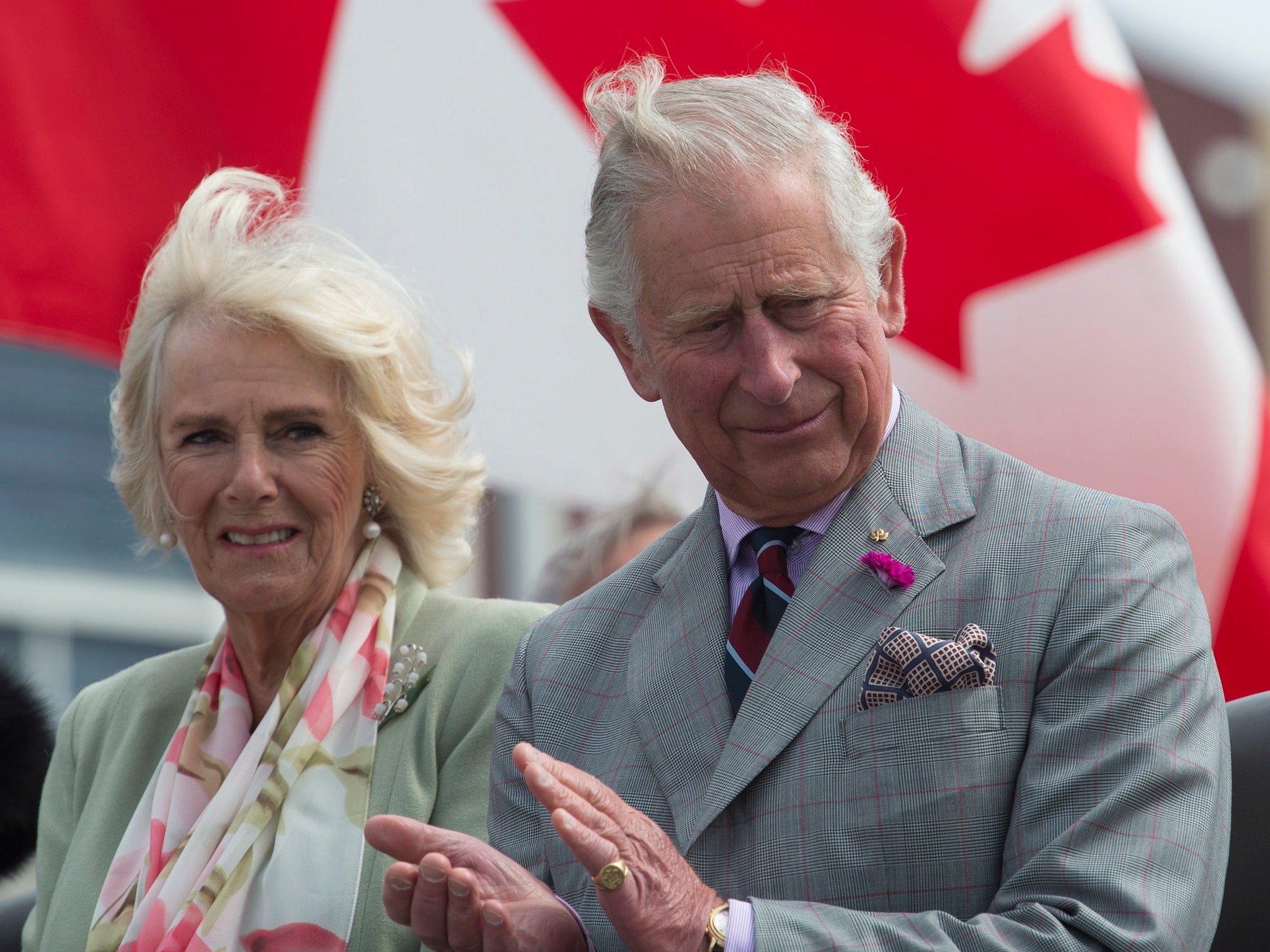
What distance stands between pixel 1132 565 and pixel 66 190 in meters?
3.07

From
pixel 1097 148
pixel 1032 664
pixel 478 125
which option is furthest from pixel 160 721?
pixel 1097 148

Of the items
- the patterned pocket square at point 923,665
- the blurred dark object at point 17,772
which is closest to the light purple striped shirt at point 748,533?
the patterned pocket square at point 923,665

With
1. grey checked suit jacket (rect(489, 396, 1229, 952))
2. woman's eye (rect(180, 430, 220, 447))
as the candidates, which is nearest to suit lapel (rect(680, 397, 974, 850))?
grey checked suit jacket (rect(489, 396, 1229, 952))

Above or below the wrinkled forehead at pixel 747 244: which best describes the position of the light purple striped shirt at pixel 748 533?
below

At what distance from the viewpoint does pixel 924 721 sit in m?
2.07

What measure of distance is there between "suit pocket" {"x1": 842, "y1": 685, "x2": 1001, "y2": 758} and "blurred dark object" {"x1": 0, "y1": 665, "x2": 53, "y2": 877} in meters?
2.32

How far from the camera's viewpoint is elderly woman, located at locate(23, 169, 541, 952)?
122 inches

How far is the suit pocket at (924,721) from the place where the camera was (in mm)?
2037

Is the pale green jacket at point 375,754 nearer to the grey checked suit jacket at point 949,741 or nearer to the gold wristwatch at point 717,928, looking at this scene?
the grey checked suit jacket at point 949,741

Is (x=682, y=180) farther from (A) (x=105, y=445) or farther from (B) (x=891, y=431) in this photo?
(A) (x=105, y=445)

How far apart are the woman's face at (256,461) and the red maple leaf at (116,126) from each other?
887mm

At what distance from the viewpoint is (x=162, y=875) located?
319 centimetres

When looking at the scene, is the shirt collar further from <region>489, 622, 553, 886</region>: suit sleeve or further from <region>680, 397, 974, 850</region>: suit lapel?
<region>489, 622, 553, 886</region>: suit sleeve

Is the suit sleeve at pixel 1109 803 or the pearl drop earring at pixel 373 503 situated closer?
the suit sleeve at pixel 1109 803
